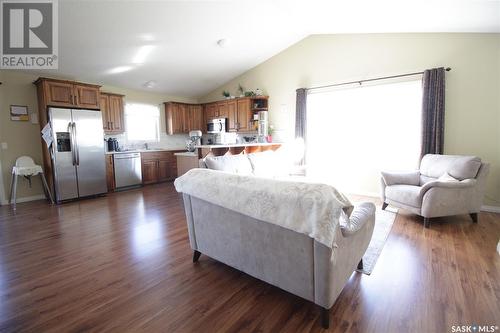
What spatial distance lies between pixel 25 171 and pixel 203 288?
4.33 metres

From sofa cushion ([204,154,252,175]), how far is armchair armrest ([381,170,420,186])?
7.04 ft

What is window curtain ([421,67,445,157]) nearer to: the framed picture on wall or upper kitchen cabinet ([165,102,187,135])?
upper kitchen cabinet ([165,102,187,135])

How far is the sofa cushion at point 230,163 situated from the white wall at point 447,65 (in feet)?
8.85

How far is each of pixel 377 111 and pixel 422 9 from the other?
1721 mm

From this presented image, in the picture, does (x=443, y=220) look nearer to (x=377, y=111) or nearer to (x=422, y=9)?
(x=377, y=111)

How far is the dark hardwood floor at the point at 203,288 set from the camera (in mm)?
1438

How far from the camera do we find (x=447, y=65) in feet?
A: 11.9

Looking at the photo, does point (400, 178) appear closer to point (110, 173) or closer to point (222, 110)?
point (222, 110)

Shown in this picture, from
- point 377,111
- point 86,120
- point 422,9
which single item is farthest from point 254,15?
point 86,120

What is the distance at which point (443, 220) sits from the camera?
10.2 ft

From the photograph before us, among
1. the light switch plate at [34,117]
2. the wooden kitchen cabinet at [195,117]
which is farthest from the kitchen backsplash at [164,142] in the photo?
the light switch plate at [34,117]

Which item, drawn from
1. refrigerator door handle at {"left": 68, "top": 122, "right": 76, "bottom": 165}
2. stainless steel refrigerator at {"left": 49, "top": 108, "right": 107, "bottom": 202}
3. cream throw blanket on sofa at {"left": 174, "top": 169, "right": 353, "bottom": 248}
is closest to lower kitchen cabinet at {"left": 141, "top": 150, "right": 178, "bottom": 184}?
stainless steel refrigerator at {"left": 49, "top": 108, "right": 107, "bottom": 202}

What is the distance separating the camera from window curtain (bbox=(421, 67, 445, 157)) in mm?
3604

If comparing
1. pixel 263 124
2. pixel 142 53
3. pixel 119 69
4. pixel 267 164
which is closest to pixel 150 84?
pixel 119 69
